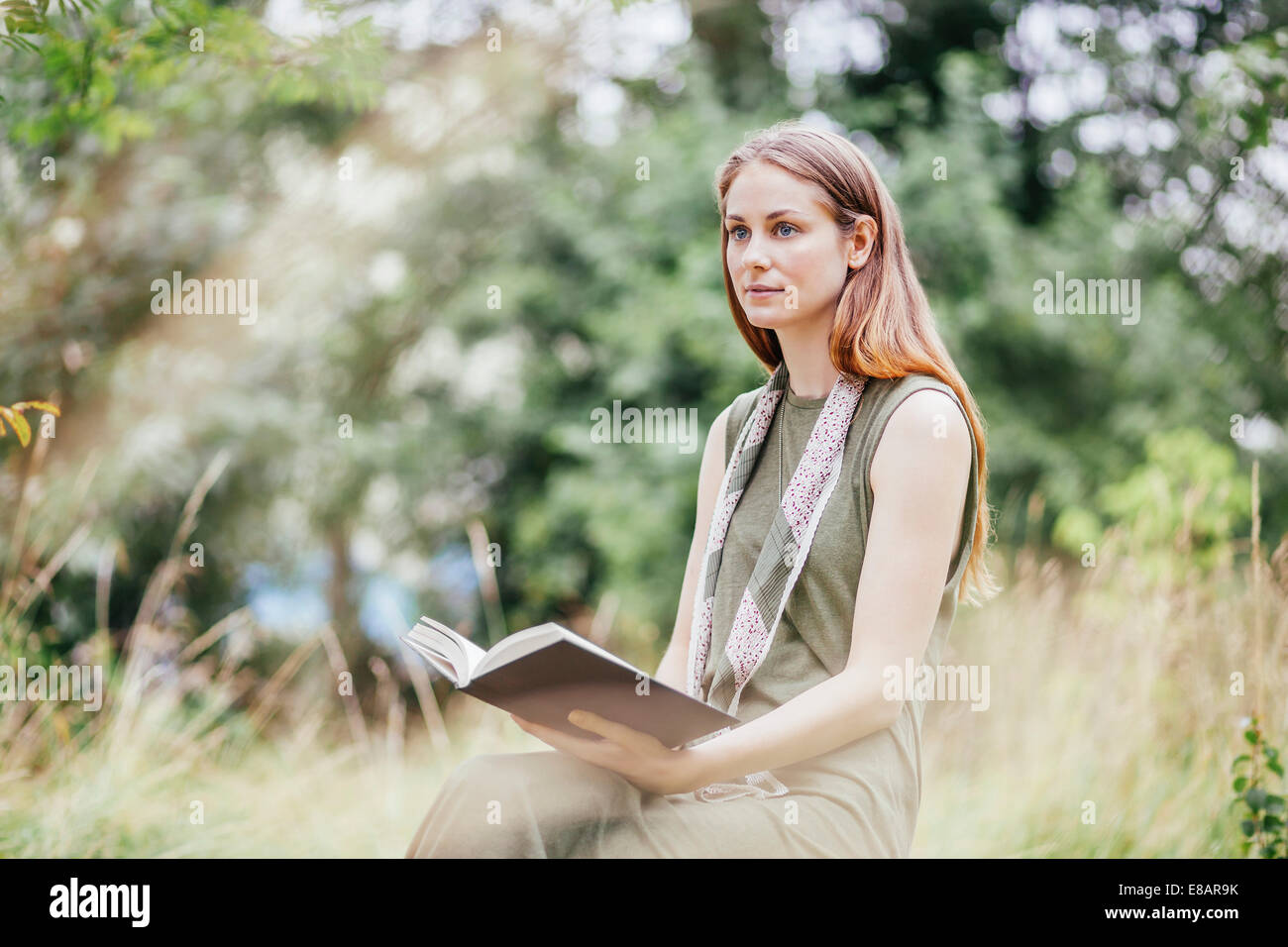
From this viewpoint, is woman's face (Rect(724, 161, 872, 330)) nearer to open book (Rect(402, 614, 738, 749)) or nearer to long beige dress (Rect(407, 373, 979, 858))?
long beige dress (Rect(407, 373, 979, 858))

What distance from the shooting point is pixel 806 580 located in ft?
5.37

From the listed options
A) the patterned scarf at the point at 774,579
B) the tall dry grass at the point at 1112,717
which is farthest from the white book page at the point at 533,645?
the tall dry grass at the point at 1112,717

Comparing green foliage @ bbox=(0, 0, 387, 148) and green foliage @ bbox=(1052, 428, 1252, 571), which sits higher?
green foliage @ bbox=(0, 0, 387, 148)

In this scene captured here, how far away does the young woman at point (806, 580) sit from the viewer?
1.42 meters

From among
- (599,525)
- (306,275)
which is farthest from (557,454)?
(306,275)

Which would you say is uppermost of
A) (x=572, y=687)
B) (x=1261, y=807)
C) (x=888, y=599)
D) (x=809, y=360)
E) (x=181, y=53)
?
(x=181, y=53)

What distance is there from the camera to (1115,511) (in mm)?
4598

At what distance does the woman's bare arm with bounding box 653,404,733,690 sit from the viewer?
192cm

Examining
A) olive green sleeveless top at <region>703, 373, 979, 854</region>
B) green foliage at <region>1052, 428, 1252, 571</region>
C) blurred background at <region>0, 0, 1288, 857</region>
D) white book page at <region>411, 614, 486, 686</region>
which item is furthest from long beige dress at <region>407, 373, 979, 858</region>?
green foliage at <region>1052, 428, 1252, 571</region>

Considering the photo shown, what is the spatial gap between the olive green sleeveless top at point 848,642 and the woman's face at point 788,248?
0.18m

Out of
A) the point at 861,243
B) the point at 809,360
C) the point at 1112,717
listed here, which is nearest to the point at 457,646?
the point at 809,360

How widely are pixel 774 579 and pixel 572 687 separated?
0.47m

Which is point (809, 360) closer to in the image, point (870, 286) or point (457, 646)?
point (870, 286)
